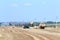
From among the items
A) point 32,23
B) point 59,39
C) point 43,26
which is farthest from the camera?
point 32,23

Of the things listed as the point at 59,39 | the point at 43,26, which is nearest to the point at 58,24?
the point at 43,26

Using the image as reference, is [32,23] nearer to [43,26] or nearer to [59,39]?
[43,26]

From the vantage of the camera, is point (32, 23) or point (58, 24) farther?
point (32, 23)

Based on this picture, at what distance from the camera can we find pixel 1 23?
123m

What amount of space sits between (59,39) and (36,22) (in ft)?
205

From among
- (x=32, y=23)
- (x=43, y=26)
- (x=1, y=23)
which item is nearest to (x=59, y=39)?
(x=43, y=26)

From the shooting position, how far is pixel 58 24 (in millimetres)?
77625

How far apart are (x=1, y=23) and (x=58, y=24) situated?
5083cm

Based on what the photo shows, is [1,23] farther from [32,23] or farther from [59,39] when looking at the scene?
[59,39]

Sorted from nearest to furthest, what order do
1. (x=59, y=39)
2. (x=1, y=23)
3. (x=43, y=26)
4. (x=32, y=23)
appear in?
(x=59, y=39) → (x=43, y=26) → (x=32, y=23) → (x=1, y=23)

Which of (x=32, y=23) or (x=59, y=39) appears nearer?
(x=59, y=39)

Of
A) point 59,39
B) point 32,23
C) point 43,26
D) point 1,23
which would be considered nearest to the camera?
point 59,39

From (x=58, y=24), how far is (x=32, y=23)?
1979 cm

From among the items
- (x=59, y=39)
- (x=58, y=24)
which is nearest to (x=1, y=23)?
(x=58, y=24)
